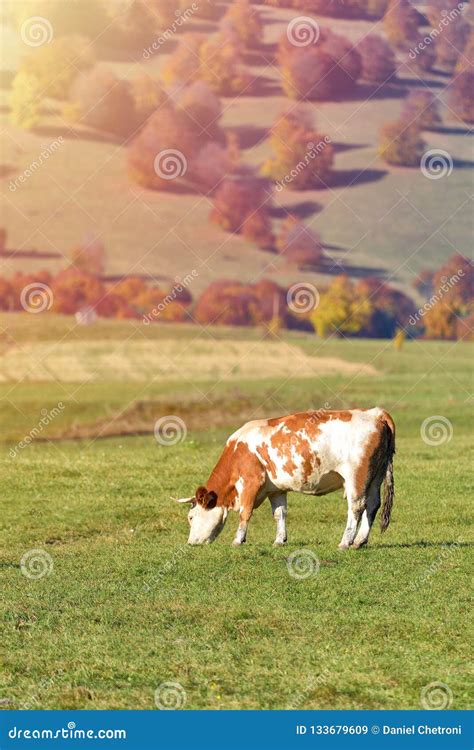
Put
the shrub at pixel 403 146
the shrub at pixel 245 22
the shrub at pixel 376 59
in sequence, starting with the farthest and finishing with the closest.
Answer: the shrub at pixel 245 22 → the shrub at pixel 376 59 → the shrub at pixel 403 146

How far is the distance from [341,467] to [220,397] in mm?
48717

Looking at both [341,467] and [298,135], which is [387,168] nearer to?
[298,135]

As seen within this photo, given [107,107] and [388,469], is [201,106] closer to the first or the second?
[107,107]

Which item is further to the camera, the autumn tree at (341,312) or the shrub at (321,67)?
the shrub at (321,67)

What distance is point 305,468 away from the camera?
1878cm

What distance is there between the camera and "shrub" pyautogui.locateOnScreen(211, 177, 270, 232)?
13700 centimetres

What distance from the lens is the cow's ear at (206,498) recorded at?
64.1 ft

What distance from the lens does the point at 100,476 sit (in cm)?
2820

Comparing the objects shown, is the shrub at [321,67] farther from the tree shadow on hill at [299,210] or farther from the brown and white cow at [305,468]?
the brown and white cow at [305,468]

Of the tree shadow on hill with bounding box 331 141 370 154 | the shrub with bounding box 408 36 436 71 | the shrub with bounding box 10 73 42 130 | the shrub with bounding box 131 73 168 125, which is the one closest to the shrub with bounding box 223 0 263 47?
the shrub with bounding box 131 73 168 125

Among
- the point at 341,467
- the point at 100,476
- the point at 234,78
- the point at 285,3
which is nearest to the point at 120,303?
the point at 234,78

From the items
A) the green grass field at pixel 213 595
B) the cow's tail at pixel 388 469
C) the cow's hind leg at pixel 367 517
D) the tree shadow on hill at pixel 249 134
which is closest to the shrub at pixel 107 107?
the tree shadow on hill at pixel 249 134

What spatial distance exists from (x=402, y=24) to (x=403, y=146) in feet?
55.4

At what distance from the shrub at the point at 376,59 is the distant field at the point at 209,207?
545 cm
